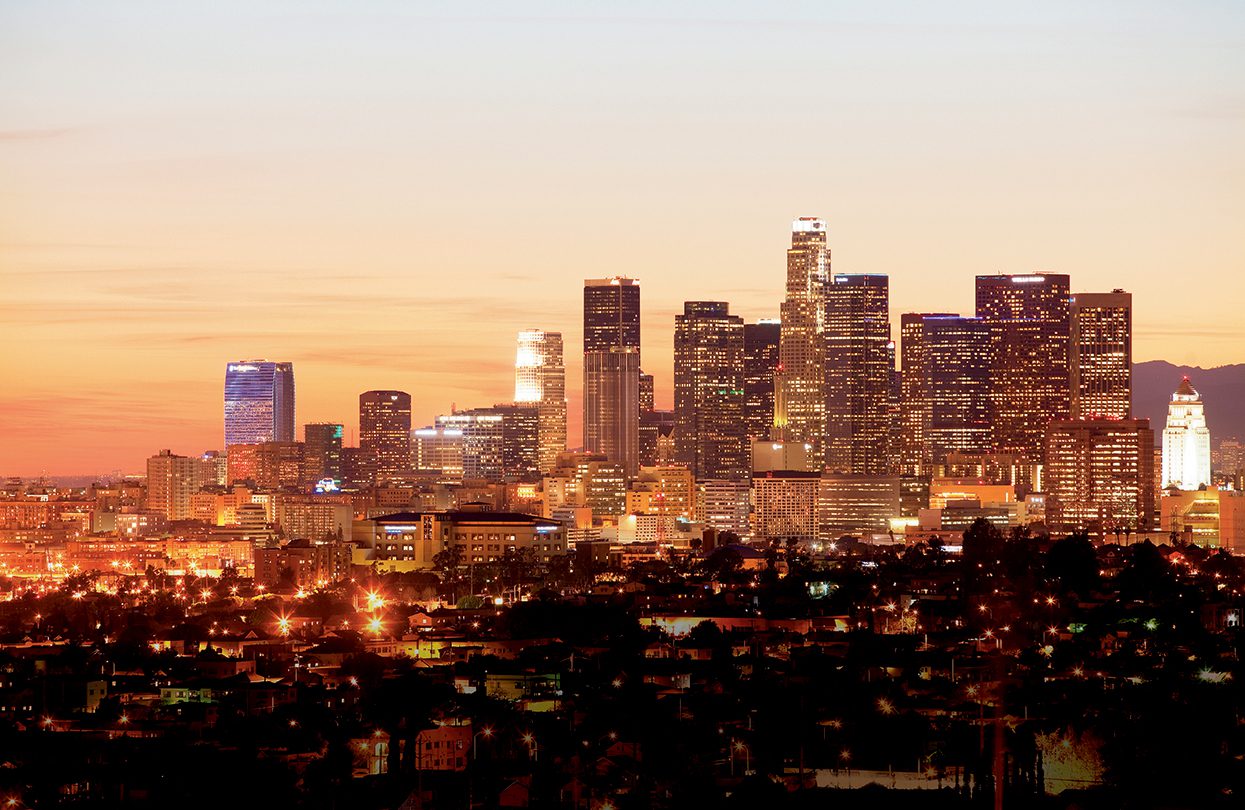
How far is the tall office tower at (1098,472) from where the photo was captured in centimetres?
18575

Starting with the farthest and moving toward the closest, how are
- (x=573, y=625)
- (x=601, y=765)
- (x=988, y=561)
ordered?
(x=988, y=561), (x=573, y=625), (x=601, y=765)

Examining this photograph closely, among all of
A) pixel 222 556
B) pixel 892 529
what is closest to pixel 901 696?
pixel 222 556

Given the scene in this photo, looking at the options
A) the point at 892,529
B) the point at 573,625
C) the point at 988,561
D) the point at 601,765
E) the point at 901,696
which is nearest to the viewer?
the point at 601,765

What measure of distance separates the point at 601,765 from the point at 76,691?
2052cm

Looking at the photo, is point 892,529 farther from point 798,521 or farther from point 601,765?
point 601,765

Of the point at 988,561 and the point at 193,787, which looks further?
the point at 988,561

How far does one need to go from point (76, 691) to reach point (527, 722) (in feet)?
48.4

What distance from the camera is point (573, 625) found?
279 feet

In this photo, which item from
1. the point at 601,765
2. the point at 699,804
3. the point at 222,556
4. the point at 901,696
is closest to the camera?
the point at 699,804

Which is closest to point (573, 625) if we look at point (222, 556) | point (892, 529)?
point (222, 556)

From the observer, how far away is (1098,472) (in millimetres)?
190375

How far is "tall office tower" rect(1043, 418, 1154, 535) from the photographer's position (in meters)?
186

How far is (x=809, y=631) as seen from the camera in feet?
282

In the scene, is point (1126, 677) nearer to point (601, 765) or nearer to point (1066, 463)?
point (601, 765)
